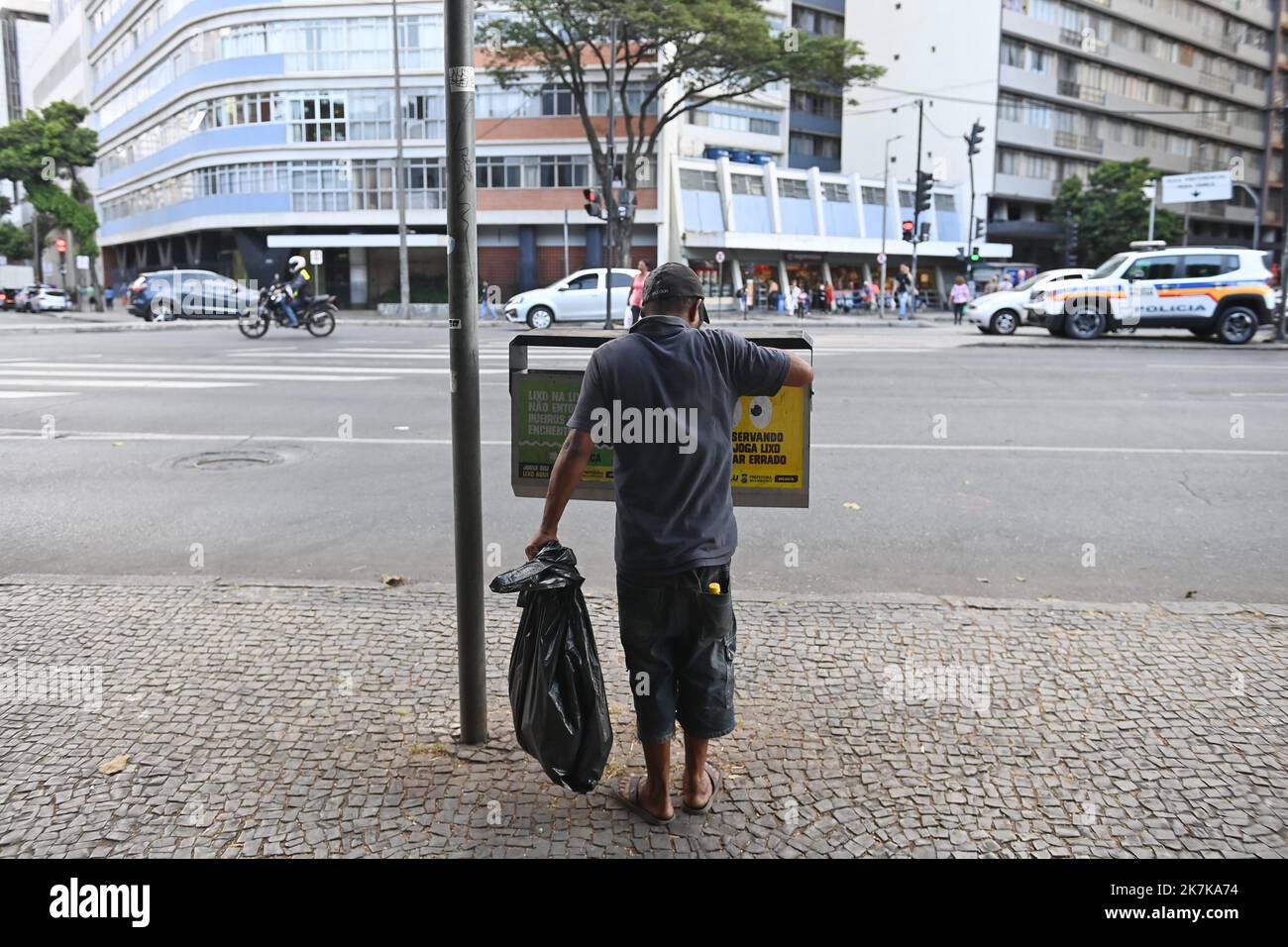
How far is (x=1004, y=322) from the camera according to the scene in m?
25.0

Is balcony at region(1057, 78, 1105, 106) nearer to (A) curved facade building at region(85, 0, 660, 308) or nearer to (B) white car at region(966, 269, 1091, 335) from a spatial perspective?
(A) curved facade building at region(85, 0, 660, 308)

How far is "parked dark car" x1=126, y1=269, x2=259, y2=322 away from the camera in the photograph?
34.5 meters

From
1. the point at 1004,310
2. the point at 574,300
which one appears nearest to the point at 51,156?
the point at 574,300

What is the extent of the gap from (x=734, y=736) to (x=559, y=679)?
1001 millimetres

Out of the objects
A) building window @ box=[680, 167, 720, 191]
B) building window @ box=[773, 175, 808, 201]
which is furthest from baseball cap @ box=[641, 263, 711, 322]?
building window @ box=[773, 175, 808, 201]

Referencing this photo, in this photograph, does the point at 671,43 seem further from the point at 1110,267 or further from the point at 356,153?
the point at 1110,267

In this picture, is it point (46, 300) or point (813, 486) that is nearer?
point (813, 486)

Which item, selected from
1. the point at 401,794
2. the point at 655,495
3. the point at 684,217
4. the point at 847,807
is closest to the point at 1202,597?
the point at 847,807

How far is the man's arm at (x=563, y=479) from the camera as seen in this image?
3145 millimetres

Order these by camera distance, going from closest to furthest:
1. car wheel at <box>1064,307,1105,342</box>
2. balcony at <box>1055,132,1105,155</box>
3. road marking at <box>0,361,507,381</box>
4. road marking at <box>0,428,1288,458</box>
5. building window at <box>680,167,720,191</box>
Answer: road marking at <box>0,428,1288,458</box>, road marking at <box>0,361,507,381</box>, car wheel at <box>1064,307,1105,342</box>, building window at <box>680,167,720,191</box>, balcony at <box>1055,132,1105,155</box>

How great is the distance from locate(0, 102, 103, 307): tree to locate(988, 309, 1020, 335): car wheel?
41120 millimetres

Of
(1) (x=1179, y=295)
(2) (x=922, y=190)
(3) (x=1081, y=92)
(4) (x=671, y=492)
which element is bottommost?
(4) (x=671, y=492)

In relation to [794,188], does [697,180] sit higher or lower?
lower

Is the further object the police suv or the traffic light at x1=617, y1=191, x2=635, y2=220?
the traffic light at x1=617, y1=191, x2=635, y2=220
